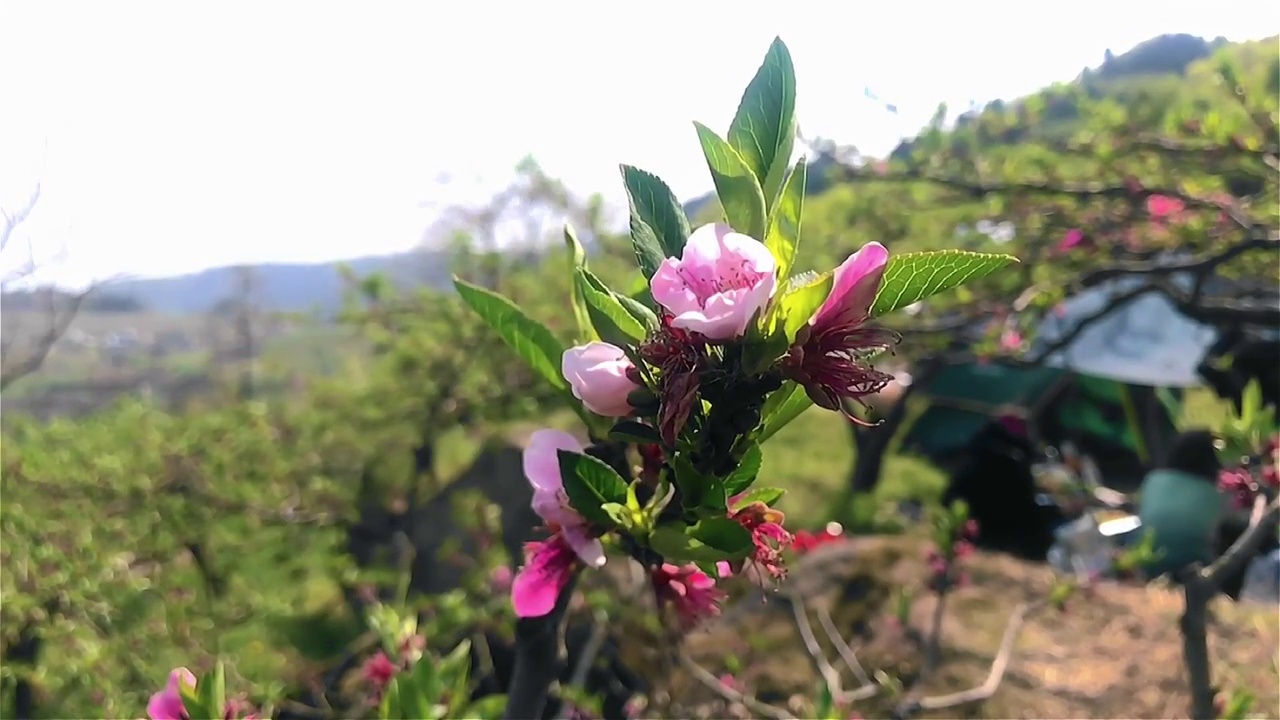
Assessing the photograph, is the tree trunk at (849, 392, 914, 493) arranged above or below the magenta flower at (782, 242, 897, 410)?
below

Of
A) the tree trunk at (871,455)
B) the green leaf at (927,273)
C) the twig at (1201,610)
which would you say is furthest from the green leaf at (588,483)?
the tree trunk at (871,455)

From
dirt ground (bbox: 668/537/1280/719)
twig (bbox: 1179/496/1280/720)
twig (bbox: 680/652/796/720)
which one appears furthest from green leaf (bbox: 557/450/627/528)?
dirt ground (bbox: 668/537/1280/719)

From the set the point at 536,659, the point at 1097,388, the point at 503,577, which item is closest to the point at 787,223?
the point at 536,659

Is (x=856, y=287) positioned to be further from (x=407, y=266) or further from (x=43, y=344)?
(x=407, y=266)

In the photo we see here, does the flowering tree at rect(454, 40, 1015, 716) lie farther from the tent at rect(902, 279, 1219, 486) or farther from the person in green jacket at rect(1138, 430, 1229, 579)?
the person in green jacket at rect(1138, 430, 1229, 579)

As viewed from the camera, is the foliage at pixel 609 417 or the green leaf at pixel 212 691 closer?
the foliage at pixel 609 417

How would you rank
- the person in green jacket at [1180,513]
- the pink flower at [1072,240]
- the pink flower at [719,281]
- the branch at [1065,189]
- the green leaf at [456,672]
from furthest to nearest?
the person in green jacket at [1180,513]
the pink flower at [1072,240]
the branch at [1065,189]
the green leaf at [456,672]
the pink flower at [719,281]

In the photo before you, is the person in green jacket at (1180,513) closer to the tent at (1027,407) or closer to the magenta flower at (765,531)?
the tent at (1027,407)

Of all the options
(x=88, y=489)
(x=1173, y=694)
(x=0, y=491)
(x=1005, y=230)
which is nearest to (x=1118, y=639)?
(x=1173, y=694)
